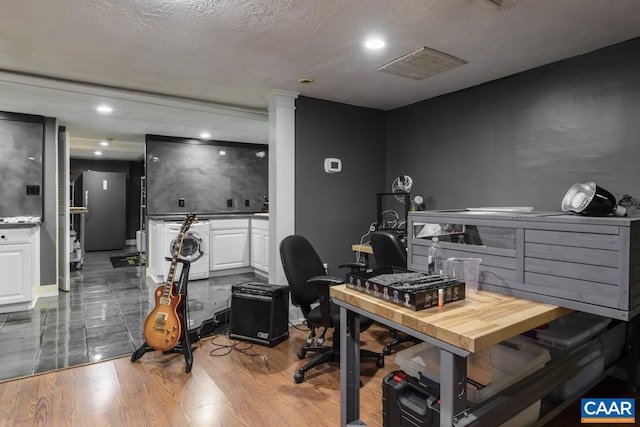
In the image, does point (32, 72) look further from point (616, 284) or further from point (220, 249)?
point (616, 284)

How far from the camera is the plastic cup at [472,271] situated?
169cm

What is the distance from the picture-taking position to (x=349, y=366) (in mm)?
1664

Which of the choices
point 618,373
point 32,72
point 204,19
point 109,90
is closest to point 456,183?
point 618,373

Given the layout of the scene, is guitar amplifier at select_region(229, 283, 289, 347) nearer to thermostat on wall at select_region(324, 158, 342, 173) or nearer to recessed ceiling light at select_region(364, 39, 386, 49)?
thermostat on wall at select_region(324, 158, 342, 173)

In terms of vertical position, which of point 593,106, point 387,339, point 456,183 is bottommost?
point 387,339

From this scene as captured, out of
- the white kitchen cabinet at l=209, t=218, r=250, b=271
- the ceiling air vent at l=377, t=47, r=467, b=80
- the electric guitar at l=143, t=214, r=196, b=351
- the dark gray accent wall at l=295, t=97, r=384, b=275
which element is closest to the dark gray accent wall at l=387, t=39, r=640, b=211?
the dark gray accent wall at l=295, t=97, r=384, b=275

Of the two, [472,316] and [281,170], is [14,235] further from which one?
[472,316]

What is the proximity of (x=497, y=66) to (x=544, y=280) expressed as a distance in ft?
6.70

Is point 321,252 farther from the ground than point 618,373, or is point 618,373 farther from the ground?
point 321,252

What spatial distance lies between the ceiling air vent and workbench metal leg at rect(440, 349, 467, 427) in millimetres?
2100

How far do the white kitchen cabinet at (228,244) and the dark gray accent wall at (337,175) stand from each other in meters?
2.25

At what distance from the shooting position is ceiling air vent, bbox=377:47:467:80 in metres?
2.61

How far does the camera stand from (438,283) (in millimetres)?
1498

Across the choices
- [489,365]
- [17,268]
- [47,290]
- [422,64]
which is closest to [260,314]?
→ [489,365]
